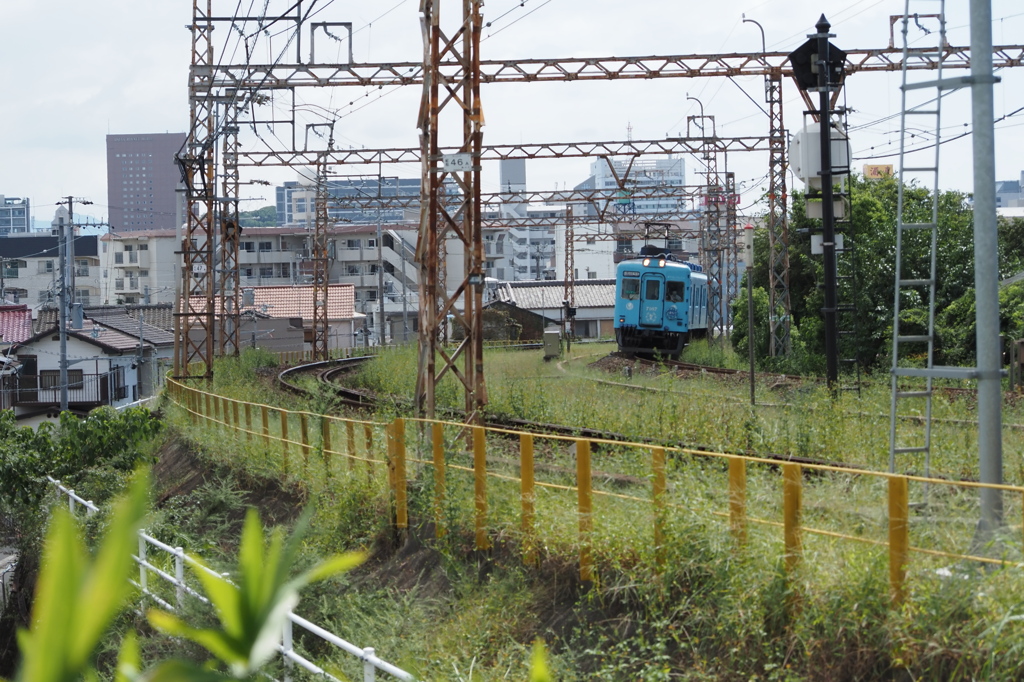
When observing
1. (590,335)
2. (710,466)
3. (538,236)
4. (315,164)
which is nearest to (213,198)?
(315,164)

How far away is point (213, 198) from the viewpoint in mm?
24781

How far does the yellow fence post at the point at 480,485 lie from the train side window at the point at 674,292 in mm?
23474

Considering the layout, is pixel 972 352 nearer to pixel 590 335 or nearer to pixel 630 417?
pixel 630 417

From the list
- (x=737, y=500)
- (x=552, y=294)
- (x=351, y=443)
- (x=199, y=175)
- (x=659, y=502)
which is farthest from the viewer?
(x=552, y=294)

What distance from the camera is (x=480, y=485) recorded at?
866 centimetres

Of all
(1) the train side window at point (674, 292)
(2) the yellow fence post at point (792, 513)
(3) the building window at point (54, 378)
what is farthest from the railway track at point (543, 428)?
(3) the building window at point (54, 378)

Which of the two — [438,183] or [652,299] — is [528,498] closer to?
→ [438,183]

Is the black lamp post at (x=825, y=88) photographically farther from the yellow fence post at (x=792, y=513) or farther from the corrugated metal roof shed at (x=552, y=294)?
the corrugated metal roof shed at (x=552, y=294)

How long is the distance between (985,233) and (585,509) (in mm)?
3020

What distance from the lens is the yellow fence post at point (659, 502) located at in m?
6.68

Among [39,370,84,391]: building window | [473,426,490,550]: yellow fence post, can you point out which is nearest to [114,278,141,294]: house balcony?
[39,370,84,391]: building window

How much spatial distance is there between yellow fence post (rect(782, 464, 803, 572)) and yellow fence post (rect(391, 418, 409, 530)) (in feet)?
14.7

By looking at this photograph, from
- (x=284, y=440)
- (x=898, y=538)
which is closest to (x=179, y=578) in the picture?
(x=284, y=440)

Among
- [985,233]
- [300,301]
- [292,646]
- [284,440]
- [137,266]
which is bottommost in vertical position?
[292,646]
